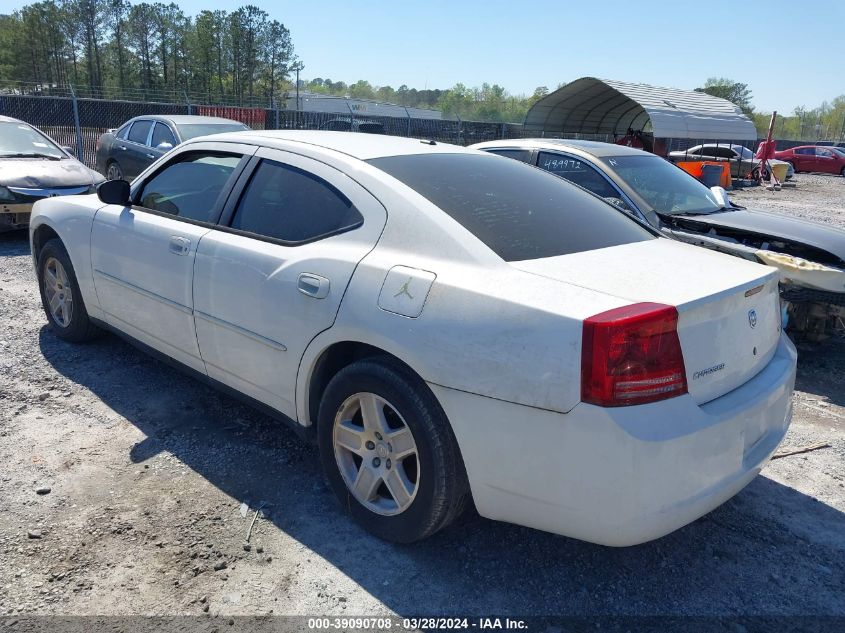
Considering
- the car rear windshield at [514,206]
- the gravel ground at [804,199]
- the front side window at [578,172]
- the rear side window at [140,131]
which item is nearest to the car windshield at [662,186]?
the front side window at [578,172]

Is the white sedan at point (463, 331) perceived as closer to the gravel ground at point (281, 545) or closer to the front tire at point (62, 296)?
the gravel ground at point (281, 545)

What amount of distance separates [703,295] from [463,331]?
2.84 ft

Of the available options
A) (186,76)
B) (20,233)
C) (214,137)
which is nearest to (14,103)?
(20,233)

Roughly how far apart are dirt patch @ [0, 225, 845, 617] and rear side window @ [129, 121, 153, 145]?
343 inches

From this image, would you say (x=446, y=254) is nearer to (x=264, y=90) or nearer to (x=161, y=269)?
(x=161, y=269)

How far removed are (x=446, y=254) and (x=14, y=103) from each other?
688 inches

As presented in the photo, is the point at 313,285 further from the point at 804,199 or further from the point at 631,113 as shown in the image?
the point at 804,199

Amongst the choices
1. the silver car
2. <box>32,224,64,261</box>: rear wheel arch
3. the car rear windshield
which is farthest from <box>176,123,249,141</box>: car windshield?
the car rear windshield

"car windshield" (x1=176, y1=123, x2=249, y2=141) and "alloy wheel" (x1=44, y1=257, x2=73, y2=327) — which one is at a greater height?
"car windshield" (x1=176, y1=123, x2=249, y2=141)

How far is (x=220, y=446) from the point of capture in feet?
11.7

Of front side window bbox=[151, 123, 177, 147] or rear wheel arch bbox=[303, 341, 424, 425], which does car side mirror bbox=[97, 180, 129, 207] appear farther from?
front side window bbox=[151, 123, 177, 147]

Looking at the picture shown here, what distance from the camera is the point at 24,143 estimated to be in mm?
9102

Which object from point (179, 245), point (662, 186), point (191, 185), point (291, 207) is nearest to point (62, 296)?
point (191, 185)

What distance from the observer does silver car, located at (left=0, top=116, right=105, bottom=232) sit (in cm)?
788
